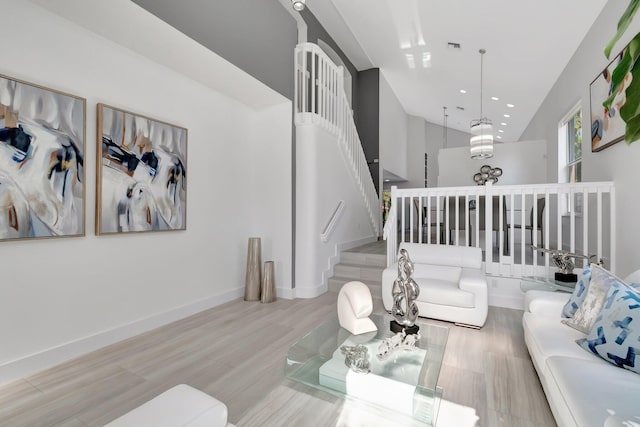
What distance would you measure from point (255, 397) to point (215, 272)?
6.84 ft

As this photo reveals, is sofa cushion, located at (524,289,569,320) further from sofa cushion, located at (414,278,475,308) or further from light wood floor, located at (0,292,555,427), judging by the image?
sofa cushion, located at (414,278,475,308)

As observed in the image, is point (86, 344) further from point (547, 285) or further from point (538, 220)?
point (538, 220)

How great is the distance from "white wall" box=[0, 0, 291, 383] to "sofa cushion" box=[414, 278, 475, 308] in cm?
181

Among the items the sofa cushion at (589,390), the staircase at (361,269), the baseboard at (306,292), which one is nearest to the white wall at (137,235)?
the baseboard at (306,292)

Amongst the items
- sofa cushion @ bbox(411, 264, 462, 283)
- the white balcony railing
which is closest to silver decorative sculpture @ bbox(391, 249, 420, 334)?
sofa cushion @ bbox(411, 264, 462, 283)

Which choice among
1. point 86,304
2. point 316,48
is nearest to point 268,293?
point 86,304

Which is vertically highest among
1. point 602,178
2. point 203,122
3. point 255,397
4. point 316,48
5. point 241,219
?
point 316,48

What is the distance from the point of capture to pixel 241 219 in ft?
13.6

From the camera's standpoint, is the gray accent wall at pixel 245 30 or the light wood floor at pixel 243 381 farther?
the gray accent wall at pixel 245 30

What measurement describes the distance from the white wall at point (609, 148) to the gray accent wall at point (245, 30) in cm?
355

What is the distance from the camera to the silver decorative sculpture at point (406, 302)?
2119 millimetres

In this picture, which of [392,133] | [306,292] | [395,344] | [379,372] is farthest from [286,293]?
[392,133]

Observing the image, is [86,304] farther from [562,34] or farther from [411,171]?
[411,171]

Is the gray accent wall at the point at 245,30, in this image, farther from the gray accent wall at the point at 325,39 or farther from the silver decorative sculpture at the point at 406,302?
the silver decorative sculpture at the point at 406,302
